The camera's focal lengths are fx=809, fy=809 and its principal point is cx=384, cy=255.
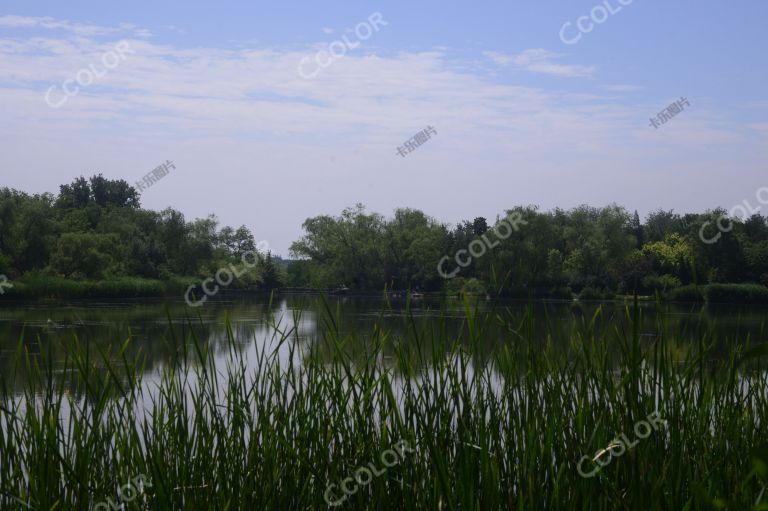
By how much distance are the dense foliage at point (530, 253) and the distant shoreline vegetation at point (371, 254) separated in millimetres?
92

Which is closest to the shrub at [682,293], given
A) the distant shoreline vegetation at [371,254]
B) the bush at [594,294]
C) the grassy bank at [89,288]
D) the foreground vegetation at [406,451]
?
the distant shoreline vegetation at [371,254]

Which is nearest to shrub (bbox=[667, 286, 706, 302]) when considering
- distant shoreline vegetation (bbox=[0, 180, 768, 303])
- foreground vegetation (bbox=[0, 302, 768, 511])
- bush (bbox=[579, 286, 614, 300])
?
distant shoreline vegetation (bbox=[0, 180, 768, 303])

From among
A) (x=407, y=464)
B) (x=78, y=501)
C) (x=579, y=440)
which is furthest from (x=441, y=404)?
(x=78, y=501)

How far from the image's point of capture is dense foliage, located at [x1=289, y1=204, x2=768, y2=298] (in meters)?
50.2

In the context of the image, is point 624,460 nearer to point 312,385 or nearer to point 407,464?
point 407,464

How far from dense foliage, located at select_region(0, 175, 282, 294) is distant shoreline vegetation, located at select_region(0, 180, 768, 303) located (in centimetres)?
8

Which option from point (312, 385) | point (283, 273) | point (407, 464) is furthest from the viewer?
point (283, 273)

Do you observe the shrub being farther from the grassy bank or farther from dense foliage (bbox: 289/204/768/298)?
the grassy bank

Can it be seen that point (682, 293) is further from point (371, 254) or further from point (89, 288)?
point (89, 288)

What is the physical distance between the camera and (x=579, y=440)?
13.5 ft

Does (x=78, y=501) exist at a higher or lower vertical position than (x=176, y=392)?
lower

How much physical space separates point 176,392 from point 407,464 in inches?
50.9

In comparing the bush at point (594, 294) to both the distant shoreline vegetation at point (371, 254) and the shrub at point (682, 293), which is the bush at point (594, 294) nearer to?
the distant shoreline vegetation at point (371, 254)

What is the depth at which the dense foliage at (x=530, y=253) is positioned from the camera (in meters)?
50.2
